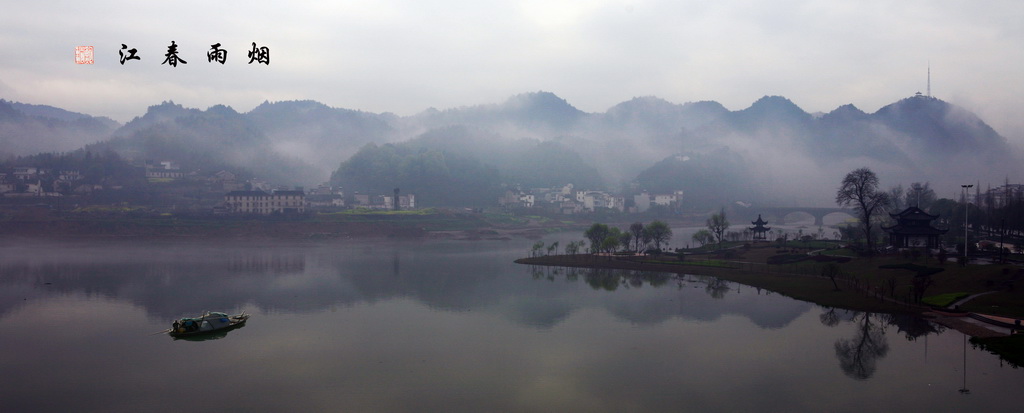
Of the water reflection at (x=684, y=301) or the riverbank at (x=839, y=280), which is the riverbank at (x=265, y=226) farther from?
the water reflection at (x=684, y=301)

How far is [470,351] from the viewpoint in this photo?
15477mm

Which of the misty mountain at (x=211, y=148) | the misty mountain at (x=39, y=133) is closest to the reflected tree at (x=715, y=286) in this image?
the misty mountain at (x=211, y=148)

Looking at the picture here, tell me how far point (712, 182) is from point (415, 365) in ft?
349

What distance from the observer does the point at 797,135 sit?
175 meters

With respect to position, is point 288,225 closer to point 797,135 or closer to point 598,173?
point 598,173

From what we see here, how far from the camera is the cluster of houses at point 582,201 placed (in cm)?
8050

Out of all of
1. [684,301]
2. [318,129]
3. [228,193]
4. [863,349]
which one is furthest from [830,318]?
[318,129]

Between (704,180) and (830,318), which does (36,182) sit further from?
(704,180)

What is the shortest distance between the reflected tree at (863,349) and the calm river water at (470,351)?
0.07 meters

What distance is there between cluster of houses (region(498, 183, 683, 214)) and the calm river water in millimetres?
52722

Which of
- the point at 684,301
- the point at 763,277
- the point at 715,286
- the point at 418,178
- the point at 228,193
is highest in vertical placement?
the point at 418,178

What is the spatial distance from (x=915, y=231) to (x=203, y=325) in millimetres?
30253

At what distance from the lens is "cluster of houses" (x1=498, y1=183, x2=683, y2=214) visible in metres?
80.5

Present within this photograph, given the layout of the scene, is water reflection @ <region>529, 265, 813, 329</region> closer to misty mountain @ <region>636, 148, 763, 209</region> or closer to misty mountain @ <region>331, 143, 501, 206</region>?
misty mountain @ <region>331, 143, 501, 206</region>
